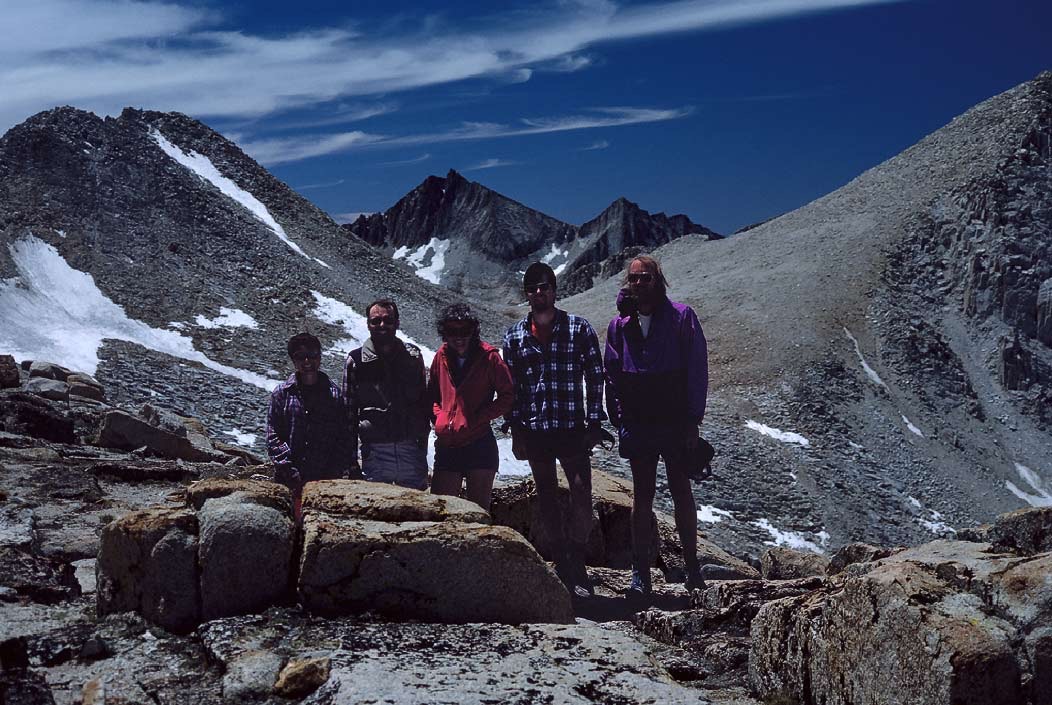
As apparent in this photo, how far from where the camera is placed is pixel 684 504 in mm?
8562

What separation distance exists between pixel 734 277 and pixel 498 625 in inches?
2588

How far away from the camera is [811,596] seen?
4980mm

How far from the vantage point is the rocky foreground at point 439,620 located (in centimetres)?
412

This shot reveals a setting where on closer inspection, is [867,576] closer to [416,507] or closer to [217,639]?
[416,507]

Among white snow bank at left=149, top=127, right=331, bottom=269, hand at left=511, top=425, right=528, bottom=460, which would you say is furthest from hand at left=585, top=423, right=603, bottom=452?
white snow bank at left=149, top=127, right=331, bottom=269

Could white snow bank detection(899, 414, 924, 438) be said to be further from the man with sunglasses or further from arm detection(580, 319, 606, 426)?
the man with sunglasses

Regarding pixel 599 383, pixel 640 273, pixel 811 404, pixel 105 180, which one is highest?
pixel 105 180

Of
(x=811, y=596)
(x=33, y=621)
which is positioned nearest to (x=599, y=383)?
(x=811, y=596)

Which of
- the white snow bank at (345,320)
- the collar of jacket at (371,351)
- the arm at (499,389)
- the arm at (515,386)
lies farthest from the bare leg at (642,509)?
the white snow bank at (345,320)

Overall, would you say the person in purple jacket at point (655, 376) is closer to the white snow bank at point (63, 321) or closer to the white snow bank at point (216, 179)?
the white snow bank at point (63, 321)

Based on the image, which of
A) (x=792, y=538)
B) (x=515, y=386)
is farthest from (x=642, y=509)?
(x=792, y=538)

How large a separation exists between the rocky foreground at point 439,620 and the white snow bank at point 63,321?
25.3 metres

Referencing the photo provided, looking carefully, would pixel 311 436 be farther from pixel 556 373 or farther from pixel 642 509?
pixel 642 509

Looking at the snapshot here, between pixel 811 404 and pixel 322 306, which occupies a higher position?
pixel 322 306
